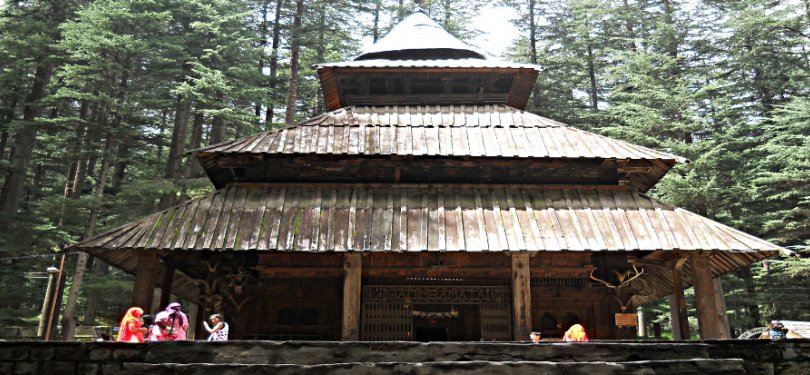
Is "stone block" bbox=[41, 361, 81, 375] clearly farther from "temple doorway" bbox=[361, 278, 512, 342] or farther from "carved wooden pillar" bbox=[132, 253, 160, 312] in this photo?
"temple doorway" bbox=[361, 278, 512, 342]

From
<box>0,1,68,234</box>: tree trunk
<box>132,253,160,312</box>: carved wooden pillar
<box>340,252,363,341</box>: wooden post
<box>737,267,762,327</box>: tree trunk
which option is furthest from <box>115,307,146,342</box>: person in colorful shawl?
<box>737,267,762,327</box>: tree trunk

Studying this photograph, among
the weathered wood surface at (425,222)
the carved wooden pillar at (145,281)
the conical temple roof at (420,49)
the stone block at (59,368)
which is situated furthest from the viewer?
the conical temple roof at (420,49)

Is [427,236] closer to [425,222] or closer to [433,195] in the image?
[425,222]

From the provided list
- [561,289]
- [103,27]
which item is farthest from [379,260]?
[103,27]

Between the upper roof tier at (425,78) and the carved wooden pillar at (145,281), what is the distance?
7257 mm

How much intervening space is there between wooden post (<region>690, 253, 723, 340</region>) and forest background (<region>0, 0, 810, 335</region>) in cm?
1208

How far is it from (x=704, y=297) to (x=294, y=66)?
2173 centimetres

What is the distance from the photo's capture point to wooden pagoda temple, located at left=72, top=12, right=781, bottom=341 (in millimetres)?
12070

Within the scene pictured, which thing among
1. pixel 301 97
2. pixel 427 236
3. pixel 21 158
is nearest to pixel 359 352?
pixel 427 236

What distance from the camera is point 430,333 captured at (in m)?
14.8

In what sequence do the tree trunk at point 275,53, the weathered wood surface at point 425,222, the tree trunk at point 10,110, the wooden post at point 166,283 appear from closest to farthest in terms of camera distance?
the weathered wood surface at point 425,222 < the wooden post at point 166,283 < the tree trunk at point 10,110 < the tree trunk at point 275,53

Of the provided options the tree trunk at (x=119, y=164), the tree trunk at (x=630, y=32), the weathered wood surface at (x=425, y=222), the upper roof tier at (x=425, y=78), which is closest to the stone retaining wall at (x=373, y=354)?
the weathered wood surface at (x=425, y=222)

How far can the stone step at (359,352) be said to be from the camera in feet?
20.5

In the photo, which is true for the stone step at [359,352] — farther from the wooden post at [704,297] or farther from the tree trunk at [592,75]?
the tree trunk at [592,75]
